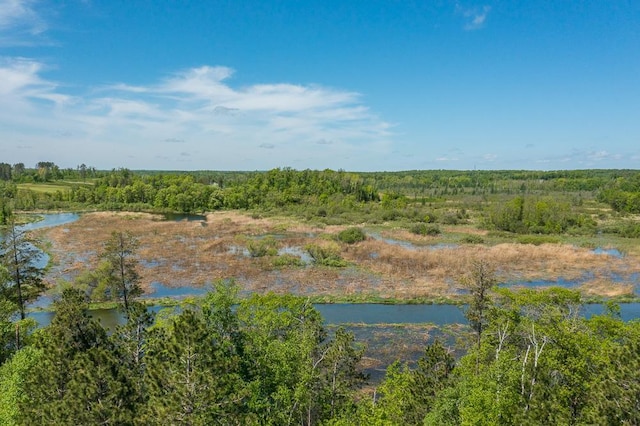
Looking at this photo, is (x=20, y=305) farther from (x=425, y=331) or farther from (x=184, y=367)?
(x=425, y=331)

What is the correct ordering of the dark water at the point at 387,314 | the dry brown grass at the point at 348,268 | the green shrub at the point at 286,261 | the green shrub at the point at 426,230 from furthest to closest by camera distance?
the green shrub at the point at 426,230
the green shrub at the point at 286,261
the dry brown grass at the point at 348,268
the dark water at the point at 387,314

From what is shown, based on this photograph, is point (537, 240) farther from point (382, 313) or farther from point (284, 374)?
point (284, 374)

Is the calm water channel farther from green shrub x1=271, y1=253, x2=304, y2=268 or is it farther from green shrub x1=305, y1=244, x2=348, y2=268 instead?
green shrub x1=305, y1=244, x2=348, y2=268

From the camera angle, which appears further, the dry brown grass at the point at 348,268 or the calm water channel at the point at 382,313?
the dry brown grass at the point at 348,268

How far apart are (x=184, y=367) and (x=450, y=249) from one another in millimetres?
55151

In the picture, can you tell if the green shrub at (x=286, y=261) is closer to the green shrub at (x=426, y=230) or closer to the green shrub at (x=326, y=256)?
the green shrub at (x=326, y=256)

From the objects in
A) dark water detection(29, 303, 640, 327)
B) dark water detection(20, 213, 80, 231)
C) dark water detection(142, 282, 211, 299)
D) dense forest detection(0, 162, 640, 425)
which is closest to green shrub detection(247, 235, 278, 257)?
dark water detection(142, 282, 211, 299)

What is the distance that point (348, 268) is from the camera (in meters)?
54.2

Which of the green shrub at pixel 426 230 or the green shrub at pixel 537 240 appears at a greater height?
the green shrub at pixel 426 230

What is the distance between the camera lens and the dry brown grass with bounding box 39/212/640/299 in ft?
154

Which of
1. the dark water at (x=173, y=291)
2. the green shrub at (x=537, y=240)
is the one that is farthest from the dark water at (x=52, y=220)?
the green shrub at (x=537, y=240)

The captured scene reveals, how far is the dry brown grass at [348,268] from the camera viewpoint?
46812mm

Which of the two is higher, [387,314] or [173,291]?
[173,291]


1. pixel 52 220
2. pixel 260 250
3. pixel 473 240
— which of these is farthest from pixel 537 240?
pixel 52 220
